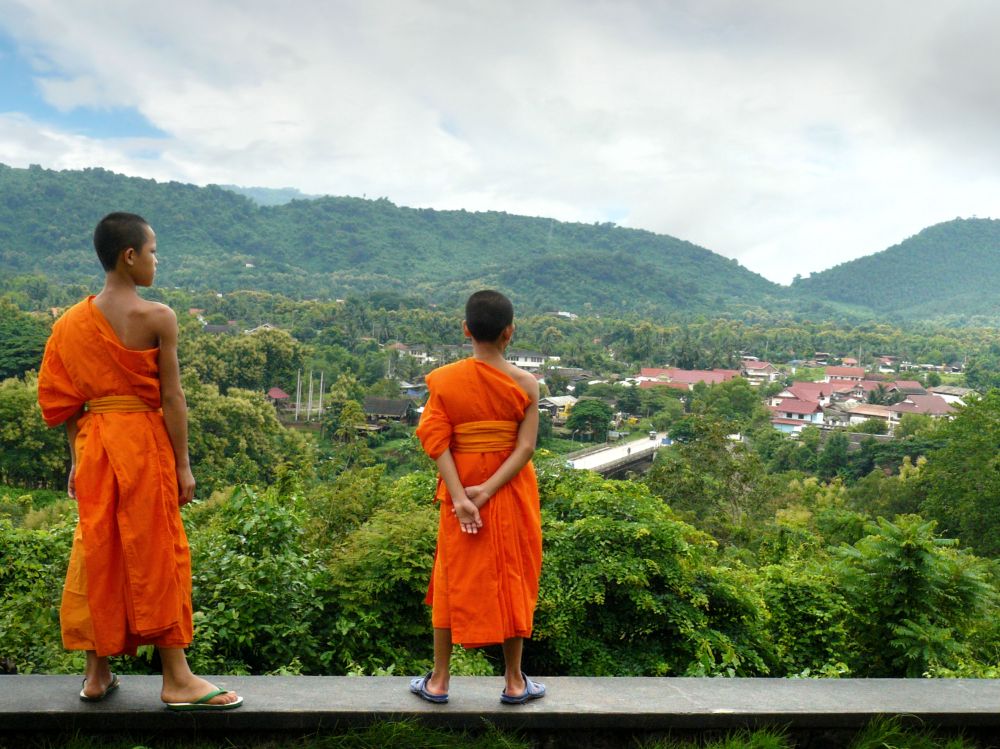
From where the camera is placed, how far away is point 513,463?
270cm

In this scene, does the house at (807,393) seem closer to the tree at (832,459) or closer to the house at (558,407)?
the house at (558,407)

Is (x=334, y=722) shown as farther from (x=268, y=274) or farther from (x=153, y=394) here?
(x=268, y=274)

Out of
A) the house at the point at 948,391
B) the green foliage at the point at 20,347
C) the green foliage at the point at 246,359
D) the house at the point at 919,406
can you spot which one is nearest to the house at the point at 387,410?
the green foliage at the point at 246,359

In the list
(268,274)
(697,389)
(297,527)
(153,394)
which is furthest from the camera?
(268,274)

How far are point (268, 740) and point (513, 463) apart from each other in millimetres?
1164

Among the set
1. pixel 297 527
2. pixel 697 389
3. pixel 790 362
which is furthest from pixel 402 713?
pixel 790 362

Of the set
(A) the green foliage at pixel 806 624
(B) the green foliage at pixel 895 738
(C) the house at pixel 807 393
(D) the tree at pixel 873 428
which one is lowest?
(D) the tree at pixel 873 428

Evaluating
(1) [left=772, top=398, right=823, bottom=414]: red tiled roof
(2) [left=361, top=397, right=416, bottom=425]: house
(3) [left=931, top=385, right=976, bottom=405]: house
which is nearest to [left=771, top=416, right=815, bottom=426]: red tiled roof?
(1) [left=772, top=398, right=823, bottom=414]: red tiled roof

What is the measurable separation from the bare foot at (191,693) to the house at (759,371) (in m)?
74.5

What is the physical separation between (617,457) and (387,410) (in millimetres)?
13928

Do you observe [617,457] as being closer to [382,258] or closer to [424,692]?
[424,692]

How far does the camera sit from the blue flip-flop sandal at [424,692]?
2689 millimetres

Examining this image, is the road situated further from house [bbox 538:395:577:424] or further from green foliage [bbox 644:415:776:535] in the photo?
green foliage [bbox 644:415:776:535]

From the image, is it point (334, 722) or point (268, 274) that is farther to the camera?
point (268, 274)
